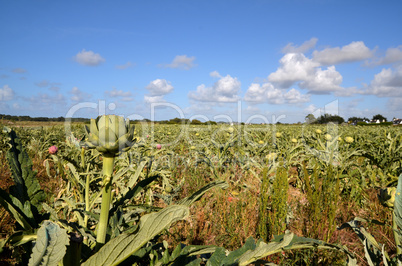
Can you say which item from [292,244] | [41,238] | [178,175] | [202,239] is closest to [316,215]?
[202,239]

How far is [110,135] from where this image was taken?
2.10 ft

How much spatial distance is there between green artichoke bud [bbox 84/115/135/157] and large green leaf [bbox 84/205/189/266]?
0.19 meters

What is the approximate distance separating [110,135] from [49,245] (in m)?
0.27

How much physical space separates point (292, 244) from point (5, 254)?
1765mm

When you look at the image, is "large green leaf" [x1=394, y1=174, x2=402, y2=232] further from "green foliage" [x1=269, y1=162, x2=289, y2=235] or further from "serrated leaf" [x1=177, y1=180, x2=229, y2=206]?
"green foliage" [x1=269, y1=162, x2=289, y2=235]

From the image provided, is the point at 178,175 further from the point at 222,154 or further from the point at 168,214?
the point at 168,214

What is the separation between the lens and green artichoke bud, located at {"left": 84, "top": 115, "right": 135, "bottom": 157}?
633mm

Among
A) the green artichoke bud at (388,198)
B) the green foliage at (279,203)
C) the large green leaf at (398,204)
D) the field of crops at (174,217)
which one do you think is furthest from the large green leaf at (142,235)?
the green foliage at (279,203)

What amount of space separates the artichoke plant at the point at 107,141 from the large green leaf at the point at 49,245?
119 millimetres

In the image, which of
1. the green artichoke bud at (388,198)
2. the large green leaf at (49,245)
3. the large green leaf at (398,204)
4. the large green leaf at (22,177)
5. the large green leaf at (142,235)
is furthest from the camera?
the green artichoke bud at (388,198)

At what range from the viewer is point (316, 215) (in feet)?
6.31

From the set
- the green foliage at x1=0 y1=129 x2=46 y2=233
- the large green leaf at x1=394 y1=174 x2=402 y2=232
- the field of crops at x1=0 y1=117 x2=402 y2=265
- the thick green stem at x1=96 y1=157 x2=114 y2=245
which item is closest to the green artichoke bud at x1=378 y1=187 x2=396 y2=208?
the field of crops at x1=0 y1=117 x2=402 y2=265

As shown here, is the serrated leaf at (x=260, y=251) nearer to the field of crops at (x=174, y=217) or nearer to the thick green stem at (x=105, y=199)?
the field of crops at (x=174, y=217)

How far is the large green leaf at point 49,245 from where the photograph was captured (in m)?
0.47
